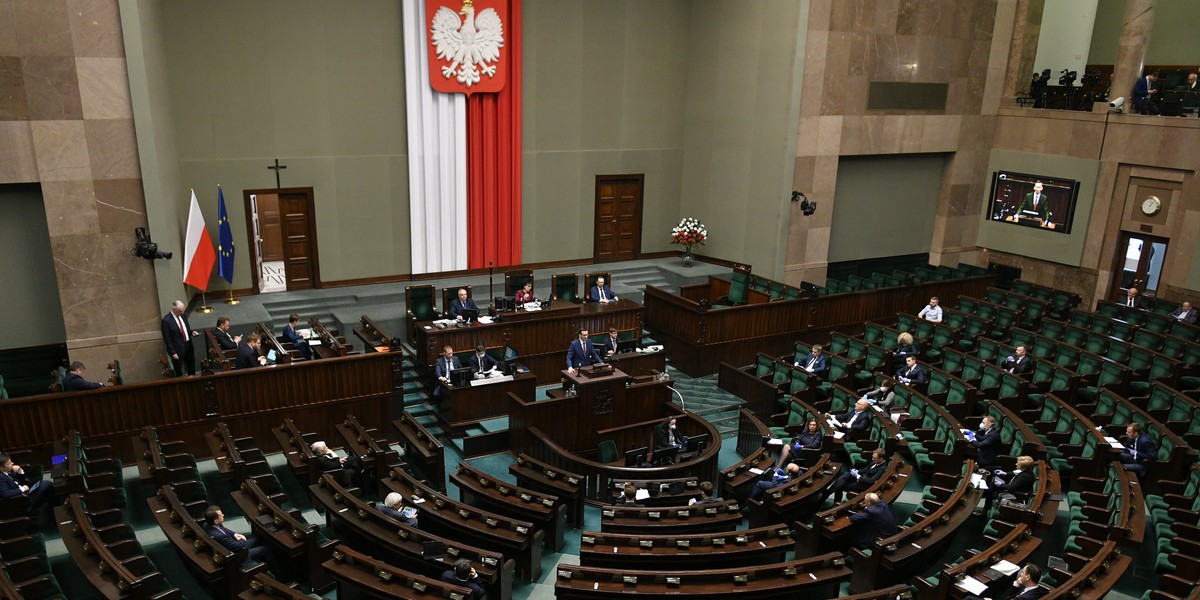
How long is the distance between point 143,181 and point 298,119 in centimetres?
330

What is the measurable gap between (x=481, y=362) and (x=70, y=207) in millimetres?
5677

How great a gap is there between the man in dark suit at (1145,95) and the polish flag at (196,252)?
16.5 m

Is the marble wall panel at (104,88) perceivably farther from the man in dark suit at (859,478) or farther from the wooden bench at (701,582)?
the man in dark suit at (859,478)

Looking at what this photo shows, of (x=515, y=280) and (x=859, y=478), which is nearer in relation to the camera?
(x=859, y=478)

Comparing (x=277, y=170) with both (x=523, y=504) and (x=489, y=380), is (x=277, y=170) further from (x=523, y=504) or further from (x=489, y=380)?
(x=523, y=504)

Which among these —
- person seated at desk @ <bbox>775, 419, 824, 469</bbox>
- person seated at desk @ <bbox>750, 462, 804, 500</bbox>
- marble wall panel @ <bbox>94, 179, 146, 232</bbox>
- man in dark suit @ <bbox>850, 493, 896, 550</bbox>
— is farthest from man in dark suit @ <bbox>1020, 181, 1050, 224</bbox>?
marble wall panel @ <bbox>94, 179, 146, 232</bbox>

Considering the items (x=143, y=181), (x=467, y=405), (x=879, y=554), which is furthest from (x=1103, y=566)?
(x=143, y=181)

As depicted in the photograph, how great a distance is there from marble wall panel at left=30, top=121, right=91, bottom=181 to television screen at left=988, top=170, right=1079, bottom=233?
17.1 meters

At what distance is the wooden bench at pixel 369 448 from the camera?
8.64 m

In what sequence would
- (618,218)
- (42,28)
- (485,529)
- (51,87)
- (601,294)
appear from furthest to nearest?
1. (618,218)
2. (601,294)
3. (51,87)
4. (42,28)
5. (485,529)

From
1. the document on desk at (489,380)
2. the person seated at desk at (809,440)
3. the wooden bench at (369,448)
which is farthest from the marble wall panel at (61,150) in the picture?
the person seated at desk at (809,440)

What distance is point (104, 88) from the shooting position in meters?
10.6

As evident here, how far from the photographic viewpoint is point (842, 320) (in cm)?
1450

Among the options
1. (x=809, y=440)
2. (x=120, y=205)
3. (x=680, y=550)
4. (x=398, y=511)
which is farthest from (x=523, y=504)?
(x=120, y=205)
